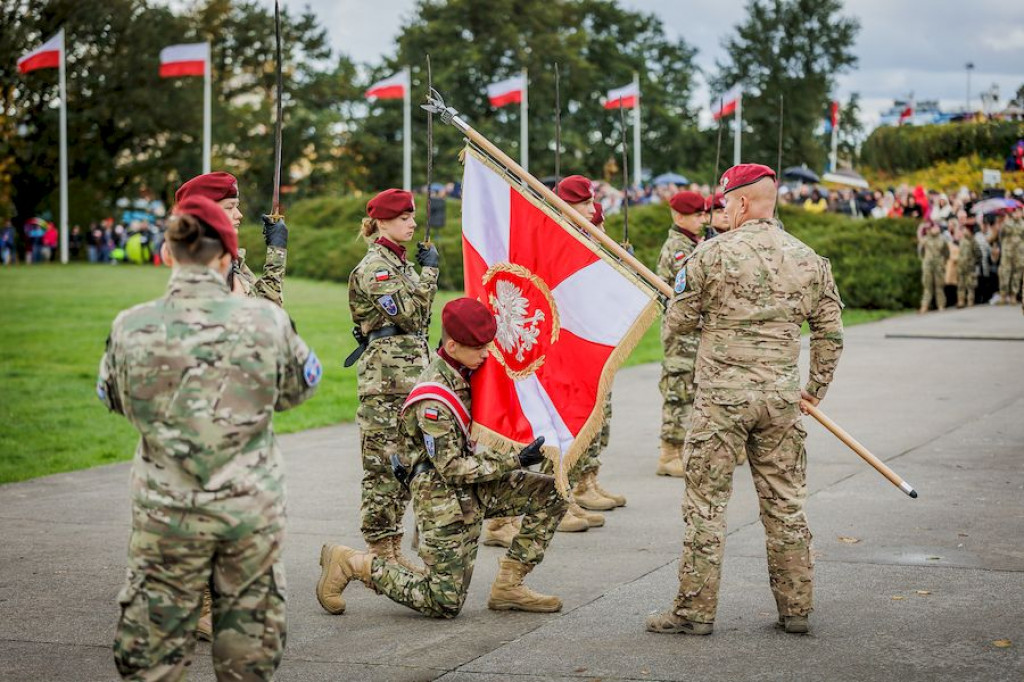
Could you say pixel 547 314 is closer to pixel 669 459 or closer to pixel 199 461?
pixel 199 461

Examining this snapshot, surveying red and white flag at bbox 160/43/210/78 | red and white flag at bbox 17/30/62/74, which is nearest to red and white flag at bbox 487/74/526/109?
red and white flag at bbox 160/43/210/78

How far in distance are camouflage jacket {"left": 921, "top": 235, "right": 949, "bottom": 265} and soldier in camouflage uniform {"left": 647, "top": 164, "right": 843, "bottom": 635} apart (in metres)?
21.4

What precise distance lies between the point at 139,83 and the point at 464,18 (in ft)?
54.0

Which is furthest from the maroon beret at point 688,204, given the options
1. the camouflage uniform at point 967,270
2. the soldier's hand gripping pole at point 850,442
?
the camouflage uniform at point 967,270

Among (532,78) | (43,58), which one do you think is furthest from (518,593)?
(532,78)

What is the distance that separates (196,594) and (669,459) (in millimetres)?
6725

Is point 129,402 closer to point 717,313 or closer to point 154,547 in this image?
point 154,547

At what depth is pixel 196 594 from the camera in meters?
4.36

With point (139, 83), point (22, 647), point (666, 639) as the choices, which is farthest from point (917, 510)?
point (139, 83)

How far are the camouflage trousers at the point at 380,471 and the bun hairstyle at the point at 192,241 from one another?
9.76ft

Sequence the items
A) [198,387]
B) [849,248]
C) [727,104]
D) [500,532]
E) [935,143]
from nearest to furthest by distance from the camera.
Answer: [198,387], [500,532], [727,104], [849,248], [935,143]

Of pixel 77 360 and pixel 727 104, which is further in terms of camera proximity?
pixel 77 360

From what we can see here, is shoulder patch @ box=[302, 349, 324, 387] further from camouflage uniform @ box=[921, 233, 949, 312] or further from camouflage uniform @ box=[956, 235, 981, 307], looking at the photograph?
camouflage uniform @ box=[956, 235, 981, 307]

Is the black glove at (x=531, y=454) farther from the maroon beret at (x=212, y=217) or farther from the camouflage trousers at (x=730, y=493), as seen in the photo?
the maroon beret at (x=212, y=217)
